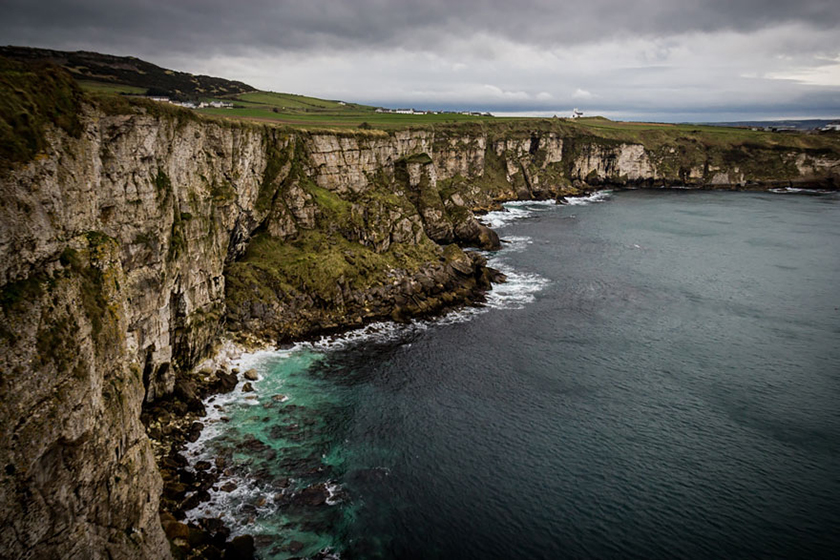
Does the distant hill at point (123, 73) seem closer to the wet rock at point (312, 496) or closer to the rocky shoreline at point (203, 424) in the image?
the rocky shoreline at point (203, 424)

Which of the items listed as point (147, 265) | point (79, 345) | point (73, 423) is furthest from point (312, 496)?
point (147, 265)

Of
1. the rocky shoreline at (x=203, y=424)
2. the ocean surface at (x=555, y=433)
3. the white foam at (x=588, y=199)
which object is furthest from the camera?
the white foam at (x=588, y=199)

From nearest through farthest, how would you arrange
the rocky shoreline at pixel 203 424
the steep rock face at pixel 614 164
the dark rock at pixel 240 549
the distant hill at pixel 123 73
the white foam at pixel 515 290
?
the dark rock at pixel 240 549
the rocky shoreline at pixel 203 424
the distant hill at pixel 123 73
the white foam at pixel 515 290
the steep rock face at pixel 614 164

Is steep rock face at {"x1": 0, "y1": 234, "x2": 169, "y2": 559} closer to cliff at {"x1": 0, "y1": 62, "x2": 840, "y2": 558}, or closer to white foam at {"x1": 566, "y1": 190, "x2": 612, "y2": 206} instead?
cliff at {"x1": 0, "y1": 62, "x2": 840, "y2": 558}

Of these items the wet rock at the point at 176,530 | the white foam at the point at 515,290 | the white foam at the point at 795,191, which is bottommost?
the wet rock at the point at 176,530

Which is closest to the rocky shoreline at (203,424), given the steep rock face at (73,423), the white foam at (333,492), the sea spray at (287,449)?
the white foam at (333,492)

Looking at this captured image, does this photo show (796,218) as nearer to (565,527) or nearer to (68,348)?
(565,527)

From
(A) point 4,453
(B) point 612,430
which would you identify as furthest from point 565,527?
(A) point 4,453
